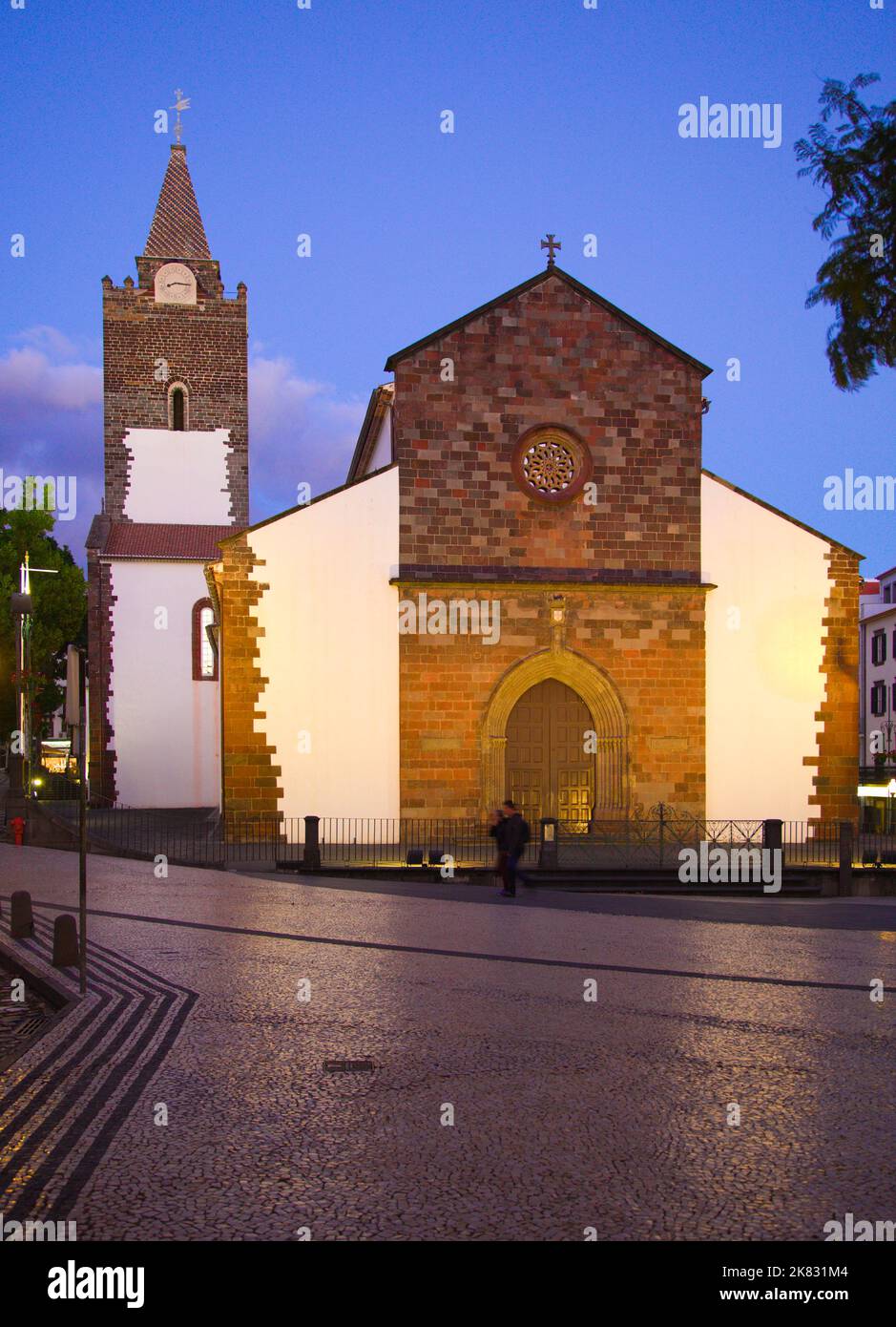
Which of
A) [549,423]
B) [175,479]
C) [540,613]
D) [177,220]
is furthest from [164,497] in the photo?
[540,613]

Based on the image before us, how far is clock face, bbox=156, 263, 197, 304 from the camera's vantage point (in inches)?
1494

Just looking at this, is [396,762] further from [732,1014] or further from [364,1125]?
[364,1125]

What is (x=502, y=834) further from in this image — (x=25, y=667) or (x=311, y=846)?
(x=25, y=667)

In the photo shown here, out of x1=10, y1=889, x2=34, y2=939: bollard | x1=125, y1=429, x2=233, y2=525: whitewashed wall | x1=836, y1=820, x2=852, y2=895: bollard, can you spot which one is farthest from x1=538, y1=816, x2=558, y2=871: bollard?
x1=125, y1=429, x2=233, y2=525: whitewashed wall

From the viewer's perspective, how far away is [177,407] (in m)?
38.2

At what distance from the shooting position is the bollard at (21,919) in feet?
39.3

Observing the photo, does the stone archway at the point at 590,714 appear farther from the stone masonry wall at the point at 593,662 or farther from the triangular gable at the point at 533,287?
the triangular gable at the point at 533,287

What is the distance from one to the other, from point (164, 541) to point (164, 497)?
1.78 meters

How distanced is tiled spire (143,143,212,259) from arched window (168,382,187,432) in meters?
4.47

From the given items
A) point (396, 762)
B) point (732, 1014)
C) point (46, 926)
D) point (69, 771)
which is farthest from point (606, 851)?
point (69, 771)
